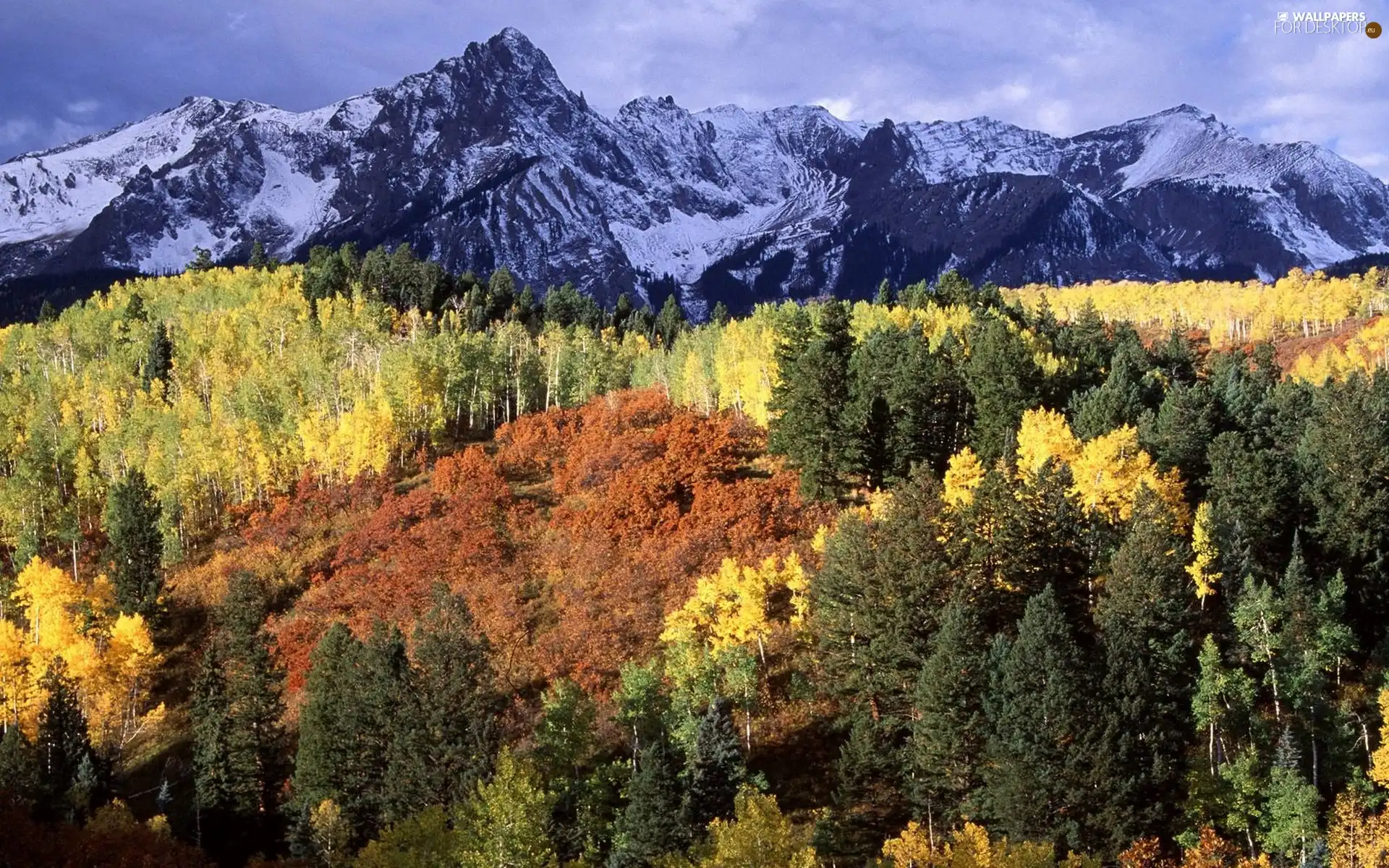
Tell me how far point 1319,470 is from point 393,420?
70.6m

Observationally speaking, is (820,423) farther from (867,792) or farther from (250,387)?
(250,387)

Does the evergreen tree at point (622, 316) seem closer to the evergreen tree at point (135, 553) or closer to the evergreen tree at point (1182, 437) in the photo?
the evergreen tree at point (135, 553)

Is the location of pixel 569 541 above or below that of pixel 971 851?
above

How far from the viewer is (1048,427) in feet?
206

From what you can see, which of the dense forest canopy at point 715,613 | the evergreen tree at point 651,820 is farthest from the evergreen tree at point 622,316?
the evergreen tree at point 651,820

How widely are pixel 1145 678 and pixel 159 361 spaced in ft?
346

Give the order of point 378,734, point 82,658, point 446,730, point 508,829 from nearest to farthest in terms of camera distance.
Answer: point 508,829, point 446,730, point 378,734, point 82,658

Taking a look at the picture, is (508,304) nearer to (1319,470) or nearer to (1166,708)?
(1319,470)

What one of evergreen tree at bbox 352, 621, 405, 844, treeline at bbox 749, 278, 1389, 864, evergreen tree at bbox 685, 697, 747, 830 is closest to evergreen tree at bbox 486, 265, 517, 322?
treeline at bbox 749, 278, 1389, 864

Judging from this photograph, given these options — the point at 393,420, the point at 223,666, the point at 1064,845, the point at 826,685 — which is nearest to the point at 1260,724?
the point at 1064,845

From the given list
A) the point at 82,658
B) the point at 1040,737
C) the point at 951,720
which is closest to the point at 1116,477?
the point at 1040,737

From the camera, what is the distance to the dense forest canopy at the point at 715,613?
41.2 m

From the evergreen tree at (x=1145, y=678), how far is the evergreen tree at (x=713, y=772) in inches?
575

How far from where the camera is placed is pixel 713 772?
4262cm
